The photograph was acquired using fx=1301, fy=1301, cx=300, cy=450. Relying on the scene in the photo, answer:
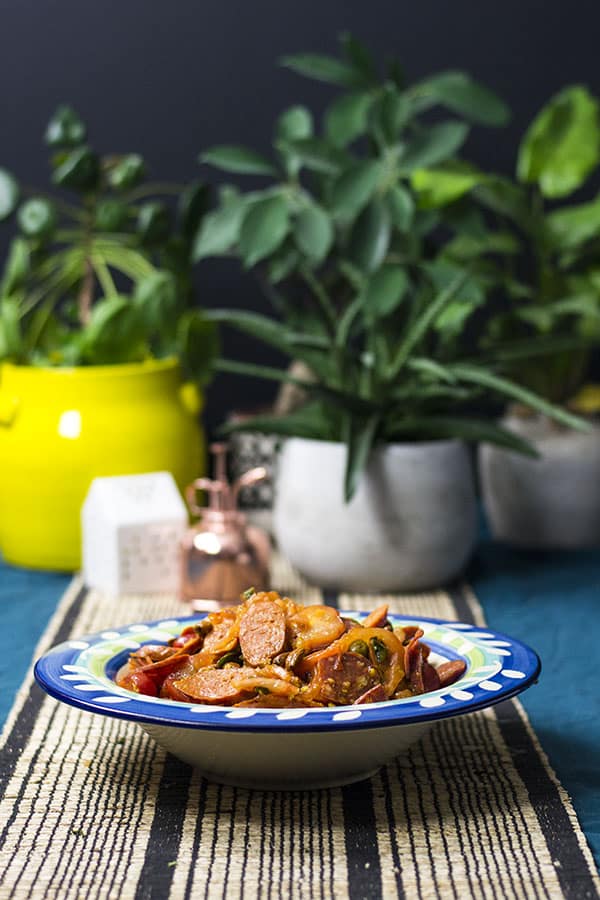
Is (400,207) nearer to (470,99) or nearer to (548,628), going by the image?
(470,99)

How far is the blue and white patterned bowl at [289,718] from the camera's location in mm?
843

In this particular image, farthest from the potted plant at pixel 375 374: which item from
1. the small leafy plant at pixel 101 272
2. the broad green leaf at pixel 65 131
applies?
the broad green leaf at pixel 65 131

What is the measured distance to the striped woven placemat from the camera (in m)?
0.84

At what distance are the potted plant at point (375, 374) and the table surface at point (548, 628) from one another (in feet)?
0.38

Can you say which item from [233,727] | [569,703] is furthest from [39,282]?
[233,727]

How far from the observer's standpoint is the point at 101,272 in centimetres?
191

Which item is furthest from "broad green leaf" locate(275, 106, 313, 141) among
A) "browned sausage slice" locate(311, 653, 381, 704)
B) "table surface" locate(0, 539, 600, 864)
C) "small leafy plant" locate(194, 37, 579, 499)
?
"browned sausage slice" locate(311, 653, 381, 704)

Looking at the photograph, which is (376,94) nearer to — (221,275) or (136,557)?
(221,275)

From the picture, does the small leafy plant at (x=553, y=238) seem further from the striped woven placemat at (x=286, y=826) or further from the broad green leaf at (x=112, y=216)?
the striped woven placemat at (x=286, y=826)

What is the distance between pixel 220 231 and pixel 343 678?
101 cm

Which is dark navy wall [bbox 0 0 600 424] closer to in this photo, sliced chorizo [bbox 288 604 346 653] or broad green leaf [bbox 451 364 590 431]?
broad green leaf [bbox 451 364 590 431]

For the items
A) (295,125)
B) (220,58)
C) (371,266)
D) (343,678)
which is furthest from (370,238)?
(343,678)

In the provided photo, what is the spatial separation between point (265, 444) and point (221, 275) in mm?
474

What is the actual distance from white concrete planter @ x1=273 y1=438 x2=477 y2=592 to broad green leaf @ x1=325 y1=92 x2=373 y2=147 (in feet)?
1.56
